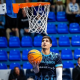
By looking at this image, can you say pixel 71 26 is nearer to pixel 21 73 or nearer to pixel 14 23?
pixel 14 23

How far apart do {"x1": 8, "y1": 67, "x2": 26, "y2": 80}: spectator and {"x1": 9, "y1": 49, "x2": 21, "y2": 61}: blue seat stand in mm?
821

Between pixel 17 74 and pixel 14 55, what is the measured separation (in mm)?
907

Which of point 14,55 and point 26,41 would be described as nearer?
point 14,55

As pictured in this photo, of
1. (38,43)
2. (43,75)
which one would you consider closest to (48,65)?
(43,75)

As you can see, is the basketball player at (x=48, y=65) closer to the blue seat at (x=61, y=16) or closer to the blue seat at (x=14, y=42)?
the blue seat at (x=14, y=42)

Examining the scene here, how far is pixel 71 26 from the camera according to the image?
5.23m

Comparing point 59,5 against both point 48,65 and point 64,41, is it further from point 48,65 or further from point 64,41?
point 48,65

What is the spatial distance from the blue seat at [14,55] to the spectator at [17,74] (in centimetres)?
82

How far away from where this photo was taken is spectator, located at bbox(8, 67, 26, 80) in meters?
3.97

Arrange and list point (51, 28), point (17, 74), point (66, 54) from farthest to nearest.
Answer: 1. point (51, 28)
2. point (66, 54)
3. point (17, 74)

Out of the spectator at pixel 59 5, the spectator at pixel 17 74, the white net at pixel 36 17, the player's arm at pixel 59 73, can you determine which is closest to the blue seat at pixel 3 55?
the spectator at pixel 17 74

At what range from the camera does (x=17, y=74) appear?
13.2ft

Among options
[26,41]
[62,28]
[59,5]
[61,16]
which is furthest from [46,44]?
[59,5]

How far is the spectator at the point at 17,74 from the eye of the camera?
13.0 feet
